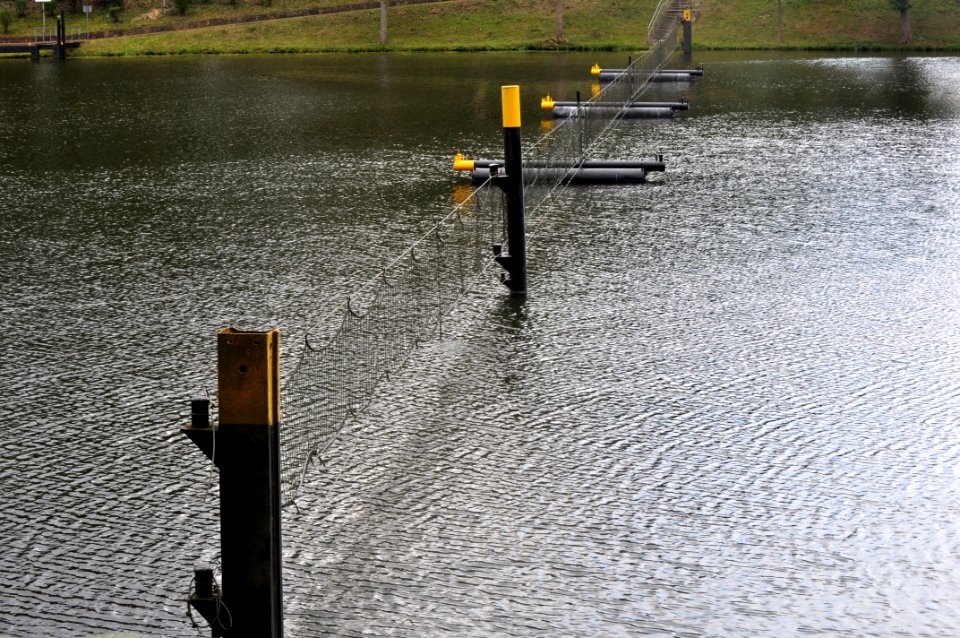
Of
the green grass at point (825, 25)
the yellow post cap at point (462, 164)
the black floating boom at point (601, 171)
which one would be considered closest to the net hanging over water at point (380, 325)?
the black floating boom at point (601, 171)

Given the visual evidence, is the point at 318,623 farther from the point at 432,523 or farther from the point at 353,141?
the point at 353,141

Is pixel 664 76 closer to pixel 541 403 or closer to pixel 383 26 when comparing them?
pixel 383 26

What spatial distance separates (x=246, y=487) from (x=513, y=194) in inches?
338

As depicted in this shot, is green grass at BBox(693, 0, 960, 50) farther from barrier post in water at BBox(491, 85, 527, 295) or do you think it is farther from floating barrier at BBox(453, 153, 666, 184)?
barrier post in water at BBox(491, 85, 527, 295)

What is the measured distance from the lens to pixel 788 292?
15555mm

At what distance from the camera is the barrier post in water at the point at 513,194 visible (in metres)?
14.3

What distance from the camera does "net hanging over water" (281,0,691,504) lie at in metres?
10.5

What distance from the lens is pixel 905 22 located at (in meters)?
63.2

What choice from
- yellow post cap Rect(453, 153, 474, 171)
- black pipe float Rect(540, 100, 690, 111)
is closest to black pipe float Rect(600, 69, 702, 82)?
black pipe float Rect(540, 100, 690, 111)

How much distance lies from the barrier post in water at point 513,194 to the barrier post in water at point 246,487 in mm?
8055

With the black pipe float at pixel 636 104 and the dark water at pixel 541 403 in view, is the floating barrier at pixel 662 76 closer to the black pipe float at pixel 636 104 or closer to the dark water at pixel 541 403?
the black pipe float at pixel 636 104

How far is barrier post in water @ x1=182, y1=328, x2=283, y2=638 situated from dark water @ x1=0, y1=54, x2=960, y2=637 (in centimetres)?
79

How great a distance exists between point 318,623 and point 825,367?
6.69 metres

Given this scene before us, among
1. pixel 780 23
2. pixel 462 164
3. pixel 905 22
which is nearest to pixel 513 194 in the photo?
pixel 462 164
